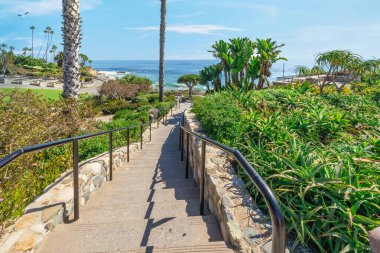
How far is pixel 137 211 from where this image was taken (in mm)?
3209

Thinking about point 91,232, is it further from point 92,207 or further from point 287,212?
point 287,212

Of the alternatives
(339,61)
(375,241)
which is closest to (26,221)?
(375,241)

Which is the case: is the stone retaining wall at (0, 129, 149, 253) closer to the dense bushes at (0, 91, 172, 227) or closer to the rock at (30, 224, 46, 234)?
the rock at (30, 224, 46, 234)

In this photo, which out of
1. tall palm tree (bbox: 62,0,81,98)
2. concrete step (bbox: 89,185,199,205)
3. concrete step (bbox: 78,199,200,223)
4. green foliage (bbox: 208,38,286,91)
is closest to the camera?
concrete step (bbox: 78,199,200,223)

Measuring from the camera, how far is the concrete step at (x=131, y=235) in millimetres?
2273

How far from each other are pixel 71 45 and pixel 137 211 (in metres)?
6.45

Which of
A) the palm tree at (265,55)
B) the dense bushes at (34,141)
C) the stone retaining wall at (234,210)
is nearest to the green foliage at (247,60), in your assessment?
the palm tree at (265,55)

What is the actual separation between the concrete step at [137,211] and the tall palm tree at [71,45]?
579 cm

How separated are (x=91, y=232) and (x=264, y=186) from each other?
6.13 ft

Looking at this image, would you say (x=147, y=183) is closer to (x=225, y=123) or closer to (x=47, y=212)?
(x=225, y=123)

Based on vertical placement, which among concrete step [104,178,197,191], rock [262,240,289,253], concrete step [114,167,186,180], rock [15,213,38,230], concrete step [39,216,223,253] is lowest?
concrete step [114,167,186,180]

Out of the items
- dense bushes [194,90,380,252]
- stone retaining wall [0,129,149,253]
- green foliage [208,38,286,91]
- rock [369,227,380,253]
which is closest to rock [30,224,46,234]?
stone retaining wall [0,129,149,253]

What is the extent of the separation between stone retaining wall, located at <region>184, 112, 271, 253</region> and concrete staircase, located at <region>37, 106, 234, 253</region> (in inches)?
5.3

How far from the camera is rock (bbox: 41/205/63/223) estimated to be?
8.20 feet
